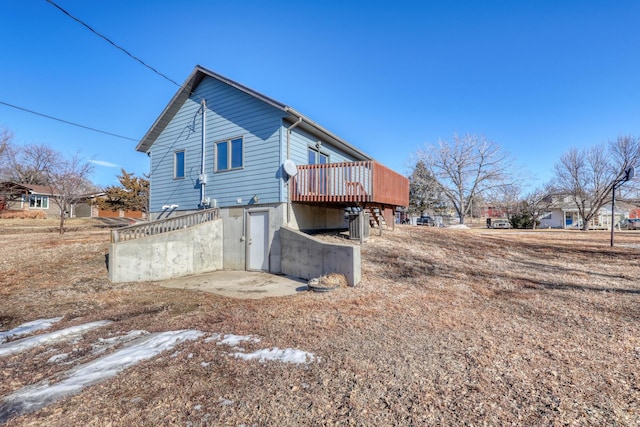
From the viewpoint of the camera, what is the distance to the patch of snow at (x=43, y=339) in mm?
3564

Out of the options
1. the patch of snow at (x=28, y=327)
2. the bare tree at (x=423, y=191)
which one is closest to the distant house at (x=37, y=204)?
the patch of snow at (x=28, y=327)

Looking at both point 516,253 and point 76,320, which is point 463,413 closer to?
point 76,320

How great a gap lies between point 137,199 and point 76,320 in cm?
3229

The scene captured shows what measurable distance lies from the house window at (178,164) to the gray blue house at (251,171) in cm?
4

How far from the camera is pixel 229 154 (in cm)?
1052

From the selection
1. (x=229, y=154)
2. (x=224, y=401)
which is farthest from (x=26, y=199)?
(x=224, y=401)

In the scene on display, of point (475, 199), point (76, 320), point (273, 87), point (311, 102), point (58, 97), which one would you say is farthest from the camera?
point (475, 199)

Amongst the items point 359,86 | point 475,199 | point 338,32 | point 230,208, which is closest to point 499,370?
point 230,208

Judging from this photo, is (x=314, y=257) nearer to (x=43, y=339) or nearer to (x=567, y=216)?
(x=43, y=339)

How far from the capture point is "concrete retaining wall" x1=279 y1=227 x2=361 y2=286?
6895 mm

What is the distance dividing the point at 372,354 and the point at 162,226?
819 cm

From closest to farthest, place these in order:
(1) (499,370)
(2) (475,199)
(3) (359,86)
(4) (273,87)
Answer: (1) (499,370) < (4) (273,87) < (3) (359,86) < (2) (475,199)

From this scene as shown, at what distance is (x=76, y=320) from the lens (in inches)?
186

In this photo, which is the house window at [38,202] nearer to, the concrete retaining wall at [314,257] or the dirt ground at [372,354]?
the dirt ground at [372,354]
